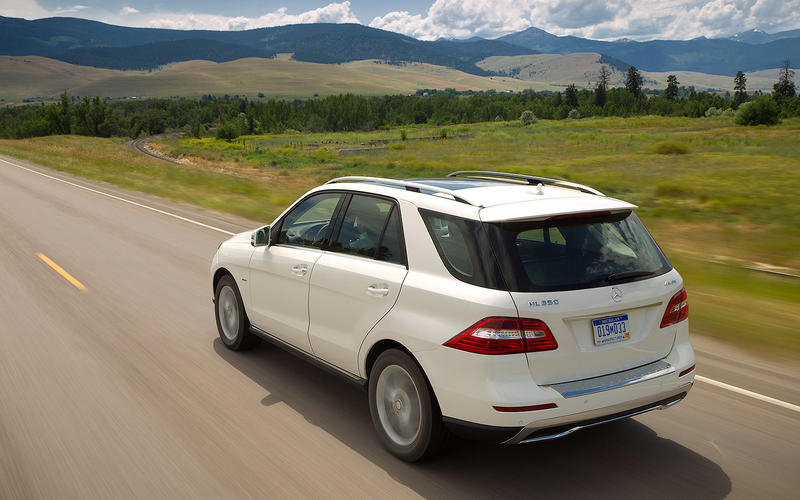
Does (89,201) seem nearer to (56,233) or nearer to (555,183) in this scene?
(56,233)

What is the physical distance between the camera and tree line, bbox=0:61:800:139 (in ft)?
404

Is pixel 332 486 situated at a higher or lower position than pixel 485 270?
lower

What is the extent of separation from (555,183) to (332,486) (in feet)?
8.85

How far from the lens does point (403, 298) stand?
3.79m

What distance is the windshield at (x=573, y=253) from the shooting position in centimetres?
346

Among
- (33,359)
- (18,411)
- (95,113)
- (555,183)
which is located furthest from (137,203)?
(95,113)

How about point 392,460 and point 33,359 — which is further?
point 33,359

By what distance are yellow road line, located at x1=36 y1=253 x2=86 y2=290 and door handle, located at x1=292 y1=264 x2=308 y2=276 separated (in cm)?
498

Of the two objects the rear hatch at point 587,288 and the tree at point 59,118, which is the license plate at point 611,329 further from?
the tree at point 59,118

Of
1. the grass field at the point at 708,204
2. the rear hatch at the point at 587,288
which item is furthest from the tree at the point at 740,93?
the rear hatch at the point at 587,288

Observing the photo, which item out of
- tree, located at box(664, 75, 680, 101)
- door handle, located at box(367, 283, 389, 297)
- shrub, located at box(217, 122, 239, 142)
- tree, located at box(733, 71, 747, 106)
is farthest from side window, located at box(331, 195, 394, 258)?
tree, located at box(664, 75, 680, 101)

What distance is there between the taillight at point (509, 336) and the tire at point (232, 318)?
117 inches

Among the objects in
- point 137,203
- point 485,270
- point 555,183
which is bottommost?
point 137,203

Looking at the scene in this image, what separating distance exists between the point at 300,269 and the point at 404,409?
1.44 m
